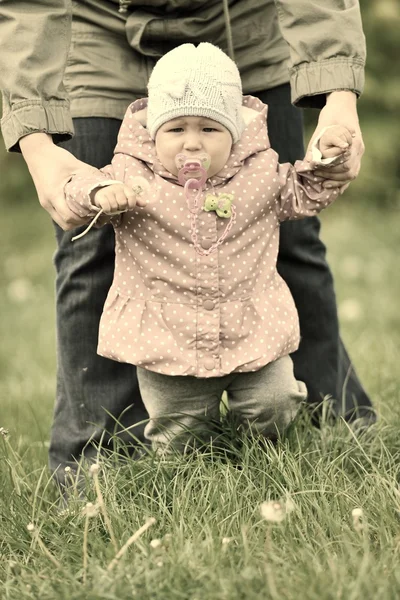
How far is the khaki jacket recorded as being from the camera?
232 centimetres

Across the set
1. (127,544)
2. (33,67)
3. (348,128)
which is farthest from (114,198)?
(127,544)

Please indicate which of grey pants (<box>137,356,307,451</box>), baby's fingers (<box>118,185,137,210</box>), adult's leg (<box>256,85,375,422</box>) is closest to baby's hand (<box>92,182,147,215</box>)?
baby's fingers (<box>118,185,137,210</box>)

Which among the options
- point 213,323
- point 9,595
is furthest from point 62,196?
point 9,595

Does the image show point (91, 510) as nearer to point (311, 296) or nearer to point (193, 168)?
point (193, 168)

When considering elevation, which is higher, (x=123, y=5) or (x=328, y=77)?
(x=123, y=5)

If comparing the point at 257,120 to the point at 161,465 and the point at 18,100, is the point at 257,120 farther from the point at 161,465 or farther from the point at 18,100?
the point at 161,465

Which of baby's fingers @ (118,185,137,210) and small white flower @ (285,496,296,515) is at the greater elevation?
baby's fingers @ (118,185,137,210)

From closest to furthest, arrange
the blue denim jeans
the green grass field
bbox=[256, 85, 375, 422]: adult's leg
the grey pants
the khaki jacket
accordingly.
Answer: the green grass field < the khaki jacket < the grey pants < the blue denim jeans < bbox=[256, 85, 375, 422]: adult's leg

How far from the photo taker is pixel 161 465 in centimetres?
244

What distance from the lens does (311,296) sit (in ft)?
9.91

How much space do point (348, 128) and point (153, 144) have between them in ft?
1.53

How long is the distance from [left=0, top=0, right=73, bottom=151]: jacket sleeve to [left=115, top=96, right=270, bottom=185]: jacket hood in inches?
5.6

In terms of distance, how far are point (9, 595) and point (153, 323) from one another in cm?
72

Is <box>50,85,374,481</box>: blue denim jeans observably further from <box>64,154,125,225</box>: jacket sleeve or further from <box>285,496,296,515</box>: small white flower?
<box>285,496,296,515</box>: small white flower
